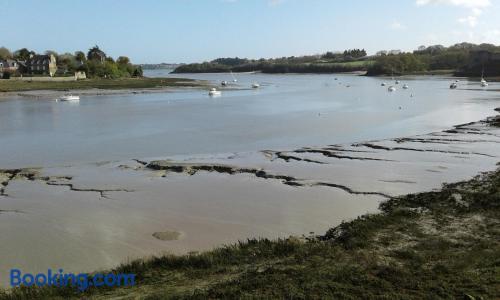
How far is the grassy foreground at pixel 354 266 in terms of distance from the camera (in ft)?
17.0

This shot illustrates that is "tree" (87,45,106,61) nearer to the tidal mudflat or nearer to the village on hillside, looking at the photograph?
the village on hillside

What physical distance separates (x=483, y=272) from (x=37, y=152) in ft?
60.7

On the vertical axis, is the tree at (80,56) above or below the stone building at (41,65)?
above

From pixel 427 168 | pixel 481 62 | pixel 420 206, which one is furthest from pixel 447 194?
pixel 481 62

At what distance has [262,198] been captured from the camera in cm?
1189

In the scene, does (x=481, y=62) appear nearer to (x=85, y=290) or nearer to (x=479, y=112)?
(x=479, y=112)

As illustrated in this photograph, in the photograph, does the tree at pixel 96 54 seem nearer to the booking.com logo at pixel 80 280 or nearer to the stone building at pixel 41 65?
the stone building at pixel 41 65

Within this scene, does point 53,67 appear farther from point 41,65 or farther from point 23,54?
point 23,54

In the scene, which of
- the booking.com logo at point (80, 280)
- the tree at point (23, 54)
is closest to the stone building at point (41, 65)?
the tree at point (23, 54)

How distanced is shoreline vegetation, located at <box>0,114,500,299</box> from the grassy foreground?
1 centimetres

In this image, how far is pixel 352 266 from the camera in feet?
20.2

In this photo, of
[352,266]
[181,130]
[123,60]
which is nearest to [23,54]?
[123,60]

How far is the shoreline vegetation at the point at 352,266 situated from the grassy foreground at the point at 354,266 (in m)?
0.01

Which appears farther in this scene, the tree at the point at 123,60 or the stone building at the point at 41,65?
the tree at the point at 123,60
